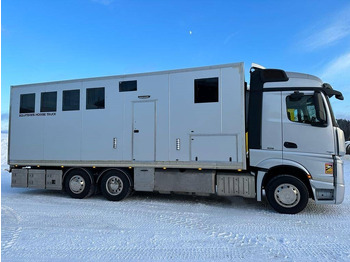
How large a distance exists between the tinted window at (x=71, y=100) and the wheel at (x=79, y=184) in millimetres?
1825

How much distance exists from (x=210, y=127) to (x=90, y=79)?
3.73 metres

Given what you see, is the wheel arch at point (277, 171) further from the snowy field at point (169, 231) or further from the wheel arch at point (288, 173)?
the snowy field at point (169, 231)

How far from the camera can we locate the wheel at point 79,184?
25.4 feet

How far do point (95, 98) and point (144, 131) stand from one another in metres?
1.80

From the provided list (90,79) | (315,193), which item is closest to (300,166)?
(315,193)

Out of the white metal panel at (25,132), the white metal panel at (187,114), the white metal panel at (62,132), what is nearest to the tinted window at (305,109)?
the white metal panel at (187,114)

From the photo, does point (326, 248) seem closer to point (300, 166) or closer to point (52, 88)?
point (300, 166)

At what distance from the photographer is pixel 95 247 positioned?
13.4ft

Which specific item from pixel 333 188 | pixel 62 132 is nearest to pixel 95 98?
pixel 62 132

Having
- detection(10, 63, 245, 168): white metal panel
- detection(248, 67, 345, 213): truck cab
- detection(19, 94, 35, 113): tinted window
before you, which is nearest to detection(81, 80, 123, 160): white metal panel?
detection(10, 63, 245, 168): white metal panel

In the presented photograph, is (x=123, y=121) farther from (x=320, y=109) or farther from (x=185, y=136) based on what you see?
(x=320, y=109)

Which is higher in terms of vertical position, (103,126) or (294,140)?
(103,126)

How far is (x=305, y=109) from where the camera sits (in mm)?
6094

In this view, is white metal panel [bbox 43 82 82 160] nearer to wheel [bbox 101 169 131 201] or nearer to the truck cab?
wheel [bbox 101 169 131 201]
